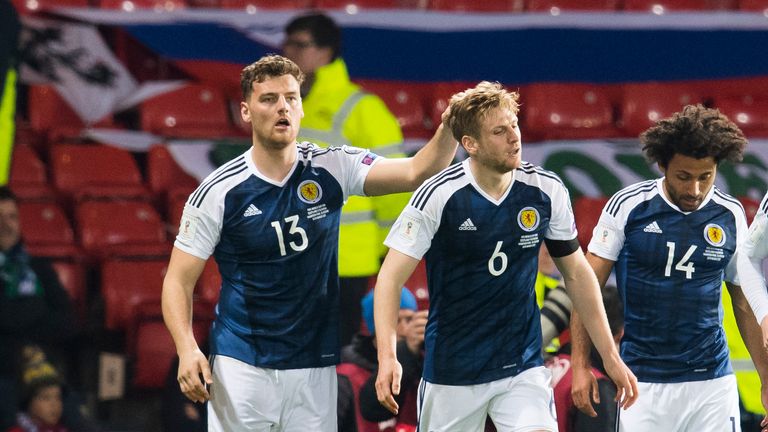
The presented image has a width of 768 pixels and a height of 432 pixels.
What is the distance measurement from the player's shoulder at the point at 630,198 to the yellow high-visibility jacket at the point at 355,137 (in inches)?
66.5

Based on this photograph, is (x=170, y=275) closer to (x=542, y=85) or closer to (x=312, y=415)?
(x=312, y=415)

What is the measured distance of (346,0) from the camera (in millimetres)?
10836

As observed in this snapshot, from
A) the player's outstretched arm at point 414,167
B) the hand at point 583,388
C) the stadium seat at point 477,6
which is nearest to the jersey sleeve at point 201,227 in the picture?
the player's outstretched arm at point 414,167

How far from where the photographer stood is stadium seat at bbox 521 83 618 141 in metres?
10.2

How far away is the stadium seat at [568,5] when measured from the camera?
11.0 metres

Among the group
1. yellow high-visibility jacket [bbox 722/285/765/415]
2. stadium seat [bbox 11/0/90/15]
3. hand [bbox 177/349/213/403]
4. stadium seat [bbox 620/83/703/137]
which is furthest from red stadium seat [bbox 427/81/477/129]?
hand [bbox 177/349/213/403]

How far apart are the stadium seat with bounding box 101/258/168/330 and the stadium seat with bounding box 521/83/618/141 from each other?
2.95m

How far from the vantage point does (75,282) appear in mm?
8547

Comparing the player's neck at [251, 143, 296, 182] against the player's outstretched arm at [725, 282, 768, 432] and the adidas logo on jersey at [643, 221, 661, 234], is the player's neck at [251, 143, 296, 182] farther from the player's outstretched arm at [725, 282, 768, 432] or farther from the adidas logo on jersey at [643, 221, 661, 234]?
the player's outstretched arm at [725, 282, 768, 432]

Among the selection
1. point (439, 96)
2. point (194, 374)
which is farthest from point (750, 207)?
point (194, 374)

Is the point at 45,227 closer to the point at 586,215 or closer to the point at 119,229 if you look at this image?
the point at 119,229

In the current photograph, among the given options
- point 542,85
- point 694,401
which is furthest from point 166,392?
point 542,85

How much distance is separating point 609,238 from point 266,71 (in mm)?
1570

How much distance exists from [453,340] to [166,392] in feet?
7.40
